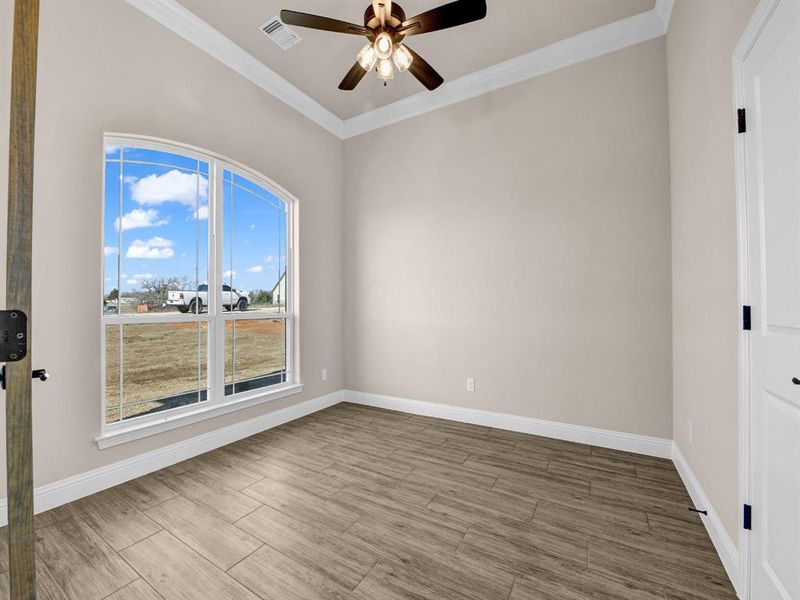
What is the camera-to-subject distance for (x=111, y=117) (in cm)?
235

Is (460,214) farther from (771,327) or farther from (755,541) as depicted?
(755,541)

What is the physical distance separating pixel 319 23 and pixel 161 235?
190 centimetres

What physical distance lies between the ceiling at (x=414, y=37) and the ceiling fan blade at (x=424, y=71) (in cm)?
53

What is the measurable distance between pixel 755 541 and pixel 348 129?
15.3 ft

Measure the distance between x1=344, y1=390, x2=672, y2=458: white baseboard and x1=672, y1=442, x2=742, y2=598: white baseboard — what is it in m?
0.34

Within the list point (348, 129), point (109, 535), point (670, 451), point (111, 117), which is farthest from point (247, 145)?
point (670, 451)

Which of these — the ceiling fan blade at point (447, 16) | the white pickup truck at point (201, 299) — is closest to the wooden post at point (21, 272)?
the ceiling fan blade at point (447, 16)

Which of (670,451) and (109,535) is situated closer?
(109,535)

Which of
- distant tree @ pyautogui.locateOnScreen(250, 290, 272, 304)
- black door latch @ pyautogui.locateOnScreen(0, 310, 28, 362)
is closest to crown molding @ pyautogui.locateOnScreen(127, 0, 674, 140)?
distant tree @ pyautogui.locateOnScreen(250, 290, 272, 304)

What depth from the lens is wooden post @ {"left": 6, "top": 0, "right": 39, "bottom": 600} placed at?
0.72 meters

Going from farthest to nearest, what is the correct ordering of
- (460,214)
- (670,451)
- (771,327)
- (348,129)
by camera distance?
(348,129) → (460,214) → (670,451) → (771,327)

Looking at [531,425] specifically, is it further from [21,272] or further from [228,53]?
[228,53]

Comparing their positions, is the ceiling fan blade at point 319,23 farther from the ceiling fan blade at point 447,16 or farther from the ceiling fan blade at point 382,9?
the ceiling fan blade at point 447,16

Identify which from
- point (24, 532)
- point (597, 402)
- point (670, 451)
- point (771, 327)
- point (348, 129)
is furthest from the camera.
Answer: point (348, 129)
